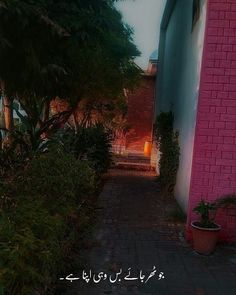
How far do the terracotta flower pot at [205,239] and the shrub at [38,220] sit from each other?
1.74m

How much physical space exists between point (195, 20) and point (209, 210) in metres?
3.68

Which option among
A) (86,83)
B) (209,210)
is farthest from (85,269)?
(86,83)

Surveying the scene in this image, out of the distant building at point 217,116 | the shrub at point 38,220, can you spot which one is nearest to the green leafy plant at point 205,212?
the distant building at point 217,116

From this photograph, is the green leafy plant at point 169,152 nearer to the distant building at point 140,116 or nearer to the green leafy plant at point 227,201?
the green leafy plant at point 227,201

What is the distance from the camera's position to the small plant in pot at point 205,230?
529 cm

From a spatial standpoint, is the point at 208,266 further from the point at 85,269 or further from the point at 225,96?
the point at 225,96

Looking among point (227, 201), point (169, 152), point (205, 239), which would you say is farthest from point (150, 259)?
point (169, 152)

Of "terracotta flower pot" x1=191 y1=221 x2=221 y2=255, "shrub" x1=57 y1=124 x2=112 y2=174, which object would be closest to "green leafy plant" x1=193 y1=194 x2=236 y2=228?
"terracotta flower pot" x1=191 y1=221 x2=221 y2=255

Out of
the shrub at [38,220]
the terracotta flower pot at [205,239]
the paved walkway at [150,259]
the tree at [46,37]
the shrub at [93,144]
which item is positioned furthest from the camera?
the shrub at [93,144]

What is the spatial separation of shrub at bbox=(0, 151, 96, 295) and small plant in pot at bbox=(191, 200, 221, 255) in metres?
1.70

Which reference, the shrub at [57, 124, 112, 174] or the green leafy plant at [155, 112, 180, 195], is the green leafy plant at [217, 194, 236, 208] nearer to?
the green leafy plant at [155, 112, 180, 195]

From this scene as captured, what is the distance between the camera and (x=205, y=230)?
528 centimetres

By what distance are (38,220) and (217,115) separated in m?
3.23

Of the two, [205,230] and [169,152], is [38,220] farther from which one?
[169,152]
